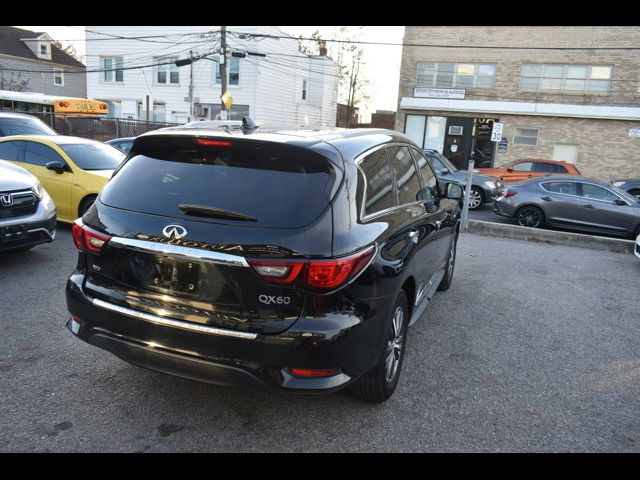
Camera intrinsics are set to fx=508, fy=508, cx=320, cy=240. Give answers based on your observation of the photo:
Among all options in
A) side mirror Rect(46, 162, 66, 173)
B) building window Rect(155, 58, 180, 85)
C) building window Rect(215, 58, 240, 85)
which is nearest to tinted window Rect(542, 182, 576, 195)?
side mirror Rect(46, 162, 66, 173)

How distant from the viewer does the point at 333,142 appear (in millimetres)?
3131

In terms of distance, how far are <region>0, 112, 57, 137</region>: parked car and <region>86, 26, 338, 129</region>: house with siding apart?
56.7ft

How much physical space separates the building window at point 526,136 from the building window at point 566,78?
200 centimetres

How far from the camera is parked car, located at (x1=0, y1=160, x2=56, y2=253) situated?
5637mm

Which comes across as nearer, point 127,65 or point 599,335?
point 599,335

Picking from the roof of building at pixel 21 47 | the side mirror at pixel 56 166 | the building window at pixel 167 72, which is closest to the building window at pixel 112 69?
the building window at pixel 167 72

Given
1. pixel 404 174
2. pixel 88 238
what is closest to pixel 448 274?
pixel 404 174

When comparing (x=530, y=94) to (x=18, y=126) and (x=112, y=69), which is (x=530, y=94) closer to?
(x=18, y=126)

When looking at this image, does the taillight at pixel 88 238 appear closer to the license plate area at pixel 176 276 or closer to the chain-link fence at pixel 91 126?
the license plate area at pixel 176 276

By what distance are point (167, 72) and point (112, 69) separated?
4002mm

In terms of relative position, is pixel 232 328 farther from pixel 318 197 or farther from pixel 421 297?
pixel 421 297

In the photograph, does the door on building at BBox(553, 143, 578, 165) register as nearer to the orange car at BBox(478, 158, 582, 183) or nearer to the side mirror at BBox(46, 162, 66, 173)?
the orange car at BBox(478, 158, 582, 183)
